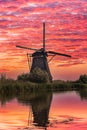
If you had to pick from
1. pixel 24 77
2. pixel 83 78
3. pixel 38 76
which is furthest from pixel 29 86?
pixel 83 78

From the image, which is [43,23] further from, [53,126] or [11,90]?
[53,126]

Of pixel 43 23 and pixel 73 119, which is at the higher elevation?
pixel 43 23

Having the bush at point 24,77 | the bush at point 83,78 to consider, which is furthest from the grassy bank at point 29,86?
the bush at point 83,78

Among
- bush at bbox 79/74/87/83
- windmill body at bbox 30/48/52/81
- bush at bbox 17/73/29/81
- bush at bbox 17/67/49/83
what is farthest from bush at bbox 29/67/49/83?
bush at bbox 79/74/87/83

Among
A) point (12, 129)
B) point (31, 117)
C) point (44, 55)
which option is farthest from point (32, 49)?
point (12, 129)

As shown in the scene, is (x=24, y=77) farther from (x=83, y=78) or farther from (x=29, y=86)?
(x=83, y=78)

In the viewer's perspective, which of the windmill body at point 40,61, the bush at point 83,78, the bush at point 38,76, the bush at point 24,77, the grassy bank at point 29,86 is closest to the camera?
the grassy bank at point 29,86

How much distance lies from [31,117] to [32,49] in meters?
45.4

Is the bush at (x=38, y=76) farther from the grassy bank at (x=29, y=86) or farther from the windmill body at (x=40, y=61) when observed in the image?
the windmill body at (x=40, y=61)

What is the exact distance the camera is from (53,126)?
1742cm

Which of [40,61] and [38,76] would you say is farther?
[40,61]

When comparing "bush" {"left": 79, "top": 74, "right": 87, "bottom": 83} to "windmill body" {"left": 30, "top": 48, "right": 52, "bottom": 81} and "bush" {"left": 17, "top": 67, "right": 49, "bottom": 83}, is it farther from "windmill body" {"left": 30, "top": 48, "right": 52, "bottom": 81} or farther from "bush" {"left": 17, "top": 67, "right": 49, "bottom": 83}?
"bush" {"left": 17, "top": 67, "right": 49, "bottom": 83}

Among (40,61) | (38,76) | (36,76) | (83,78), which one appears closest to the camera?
(38,76)

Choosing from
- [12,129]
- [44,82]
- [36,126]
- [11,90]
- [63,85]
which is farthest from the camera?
[63,85]
